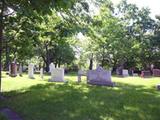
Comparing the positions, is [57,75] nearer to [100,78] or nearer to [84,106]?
[100,78]

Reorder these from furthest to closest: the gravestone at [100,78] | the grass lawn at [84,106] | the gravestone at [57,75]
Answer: the gravestone at [57,75] → the gravestone at [100,78] → the grass lawn at [84,106]

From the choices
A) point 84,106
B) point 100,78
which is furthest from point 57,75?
point 84,106

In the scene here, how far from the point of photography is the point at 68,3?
22.7 ft

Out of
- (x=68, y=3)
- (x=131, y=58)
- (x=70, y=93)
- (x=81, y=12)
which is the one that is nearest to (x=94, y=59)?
(x=131, y=58)

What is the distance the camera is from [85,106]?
11.4 meters

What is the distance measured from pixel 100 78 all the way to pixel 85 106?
7958 millimetres

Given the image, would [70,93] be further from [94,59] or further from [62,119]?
[94,59]

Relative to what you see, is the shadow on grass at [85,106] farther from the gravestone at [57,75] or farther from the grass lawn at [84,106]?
the gravestone at [57,75]

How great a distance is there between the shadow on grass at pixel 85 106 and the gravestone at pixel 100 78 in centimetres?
442

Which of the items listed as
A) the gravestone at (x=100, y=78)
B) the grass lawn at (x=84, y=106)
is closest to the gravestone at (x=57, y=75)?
the gravestone at (x=100, y=78)

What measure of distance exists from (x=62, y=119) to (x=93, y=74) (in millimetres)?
9837

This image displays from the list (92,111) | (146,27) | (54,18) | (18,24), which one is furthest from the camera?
(146,27)

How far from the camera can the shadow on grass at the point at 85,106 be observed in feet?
33.4

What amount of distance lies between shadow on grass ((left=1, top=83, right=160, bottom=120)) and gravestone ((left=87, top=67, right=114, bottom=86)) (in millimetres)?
4418
